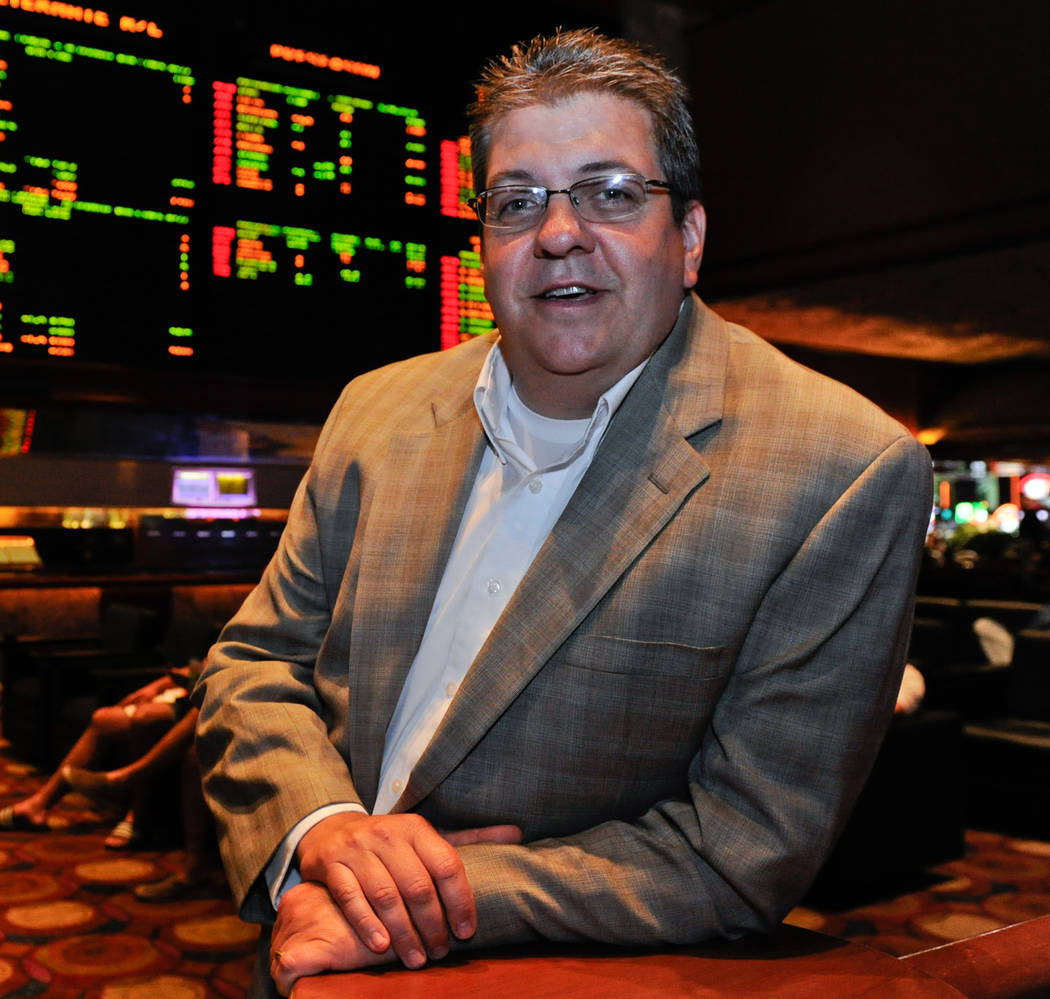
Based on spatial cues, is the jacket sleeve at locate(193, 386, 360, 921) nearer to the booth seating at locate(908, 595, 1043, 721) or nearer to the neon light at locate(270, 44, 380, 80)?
the neon light at locate(270, 44, 380, 80)

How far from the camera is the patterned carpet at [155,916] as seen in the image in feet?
10.6

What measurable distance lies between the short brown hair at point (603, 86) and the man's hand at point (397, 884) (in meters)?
0.75

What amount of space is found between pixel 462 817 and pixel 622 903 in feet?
0.75

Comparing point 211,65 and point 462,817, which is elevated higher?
point 211,65

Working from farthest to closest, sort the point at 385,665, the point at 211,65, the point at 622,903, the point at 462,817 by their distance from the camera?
the point at 211,65, the point at 385,665, the point at 462,817, the point at 622,903

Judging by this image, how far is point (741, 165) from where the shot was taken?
3.91m

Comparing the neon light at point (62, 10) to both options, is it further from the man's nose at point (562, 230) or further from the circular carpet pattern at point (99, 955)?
the circular carpet pattern at point (99, 955)

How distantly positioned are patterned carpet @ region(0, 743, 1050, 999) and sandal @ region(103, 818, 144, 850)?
33 mm

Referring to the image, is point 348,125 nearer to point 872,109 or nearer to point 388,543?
point 872,109

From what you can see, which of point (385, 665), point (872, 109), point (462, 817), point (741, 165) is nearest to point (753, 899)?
point (462, 817)

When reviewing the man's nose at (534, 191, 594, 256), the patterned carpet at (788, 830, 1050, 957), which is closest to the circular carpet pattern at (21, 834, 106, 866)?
the patterned carpet at (788, 830, 1050, 957)

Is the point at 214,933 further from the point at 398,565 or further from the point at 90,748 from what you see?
the point at 398,565

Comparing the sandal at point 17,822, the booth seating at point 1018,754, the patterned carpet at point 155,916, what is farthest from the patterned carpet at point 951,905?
the sandal at point 17,822

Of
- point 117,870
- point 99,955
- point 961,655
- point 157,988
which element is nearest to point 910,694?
point 961,655
